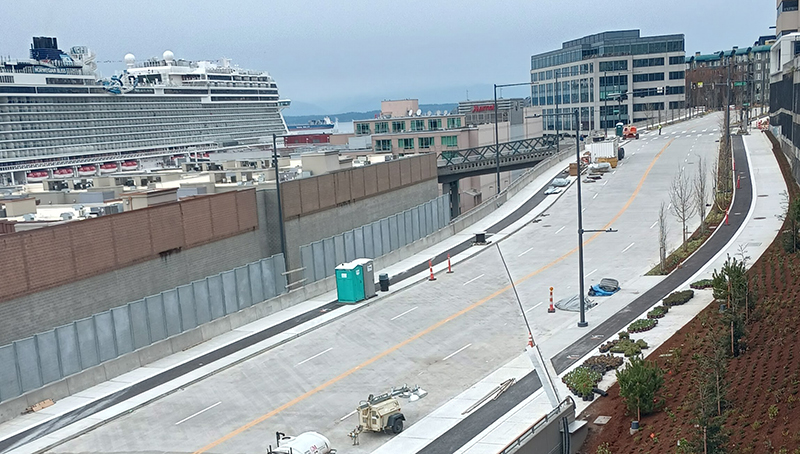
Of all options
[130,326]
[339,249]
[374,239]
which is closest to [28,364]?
[130,326]

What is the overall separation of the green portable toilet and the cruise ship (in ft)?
224

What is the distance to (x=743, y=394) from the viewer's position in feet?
72.4

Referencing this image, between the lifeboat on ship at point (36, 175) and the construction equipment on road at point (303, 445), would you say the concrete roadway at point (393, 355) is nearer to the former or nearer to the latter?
the construction equipment on road at point (303, 445)

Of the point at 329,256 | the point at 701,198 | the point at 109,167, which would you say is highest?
the point at 109,167

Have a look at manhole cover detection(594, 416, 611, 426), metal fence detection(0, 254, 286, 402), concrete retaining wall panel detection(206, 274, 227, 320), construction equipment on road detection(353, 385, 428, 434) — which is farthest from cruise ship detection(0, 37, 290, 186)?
manhole cover detection(594, 416, 611, 426)

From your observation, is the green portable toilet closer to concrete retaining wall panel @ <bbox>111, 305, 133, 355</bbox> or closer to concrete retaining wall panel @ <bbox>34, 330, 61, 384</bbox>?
concrete retaining wall panel @ <bbox>111, 305, 133, 355</bbox>

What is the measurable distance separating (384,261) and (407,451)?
2543 cm

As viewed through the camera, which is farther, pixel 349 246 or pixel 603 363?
pixel 349 246

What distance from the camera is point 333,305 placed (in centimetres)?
3966

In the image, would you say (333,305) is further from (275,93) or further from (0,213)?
(275,93)

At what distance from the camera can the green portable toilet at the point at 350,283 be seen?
1563 inches

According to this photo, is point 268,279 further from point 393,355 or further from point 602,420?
point 602,420

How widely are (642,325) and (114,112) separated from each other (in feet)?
384

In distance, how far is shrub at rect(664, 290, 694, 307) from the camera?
33844mm
